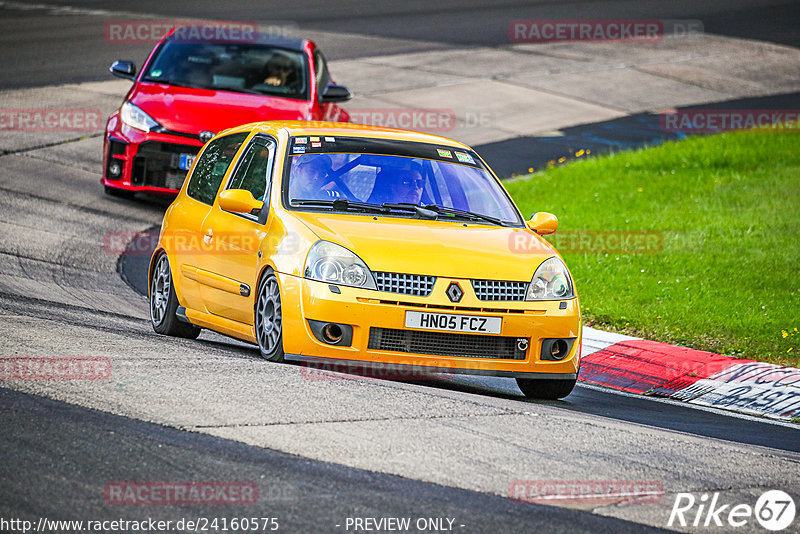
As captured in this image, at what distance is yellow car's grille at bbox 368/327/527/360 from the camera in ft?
25.6

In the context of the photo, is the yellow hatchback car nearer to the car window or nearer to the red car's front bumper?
the car window

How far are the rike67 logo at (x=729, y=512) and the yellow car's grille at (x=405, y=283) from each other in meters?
2.40

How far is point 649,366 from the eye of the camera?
10086 millimetres

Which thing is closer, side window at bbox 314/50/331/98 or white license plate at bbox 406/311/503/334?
white license plate at bbox 406/311/503/334

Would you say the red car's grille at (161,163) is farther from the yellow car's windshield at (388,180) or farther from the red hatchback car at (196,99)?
the yellow car's windshield at (388,180)

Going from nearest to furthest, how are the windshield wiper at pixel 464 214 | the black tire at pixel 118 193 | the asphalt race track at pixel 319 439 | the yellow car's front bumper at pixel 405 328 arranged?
the asphalt race track at pixel 319 439 < the yellow car's front bumper at pixel 405 328 < the windshield wiper at pixel 464 214 < the black tire at pixel 118 193

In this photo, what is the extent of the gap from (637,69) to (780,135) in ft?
23.3

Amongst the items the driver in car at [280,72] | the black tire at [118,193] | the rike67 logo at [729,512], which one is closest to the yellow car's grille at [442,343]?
the rike67 logo at [729,512]

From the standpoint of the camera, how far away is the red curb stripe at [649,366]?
976cm

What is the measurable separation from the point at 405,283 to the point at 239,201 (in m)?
1.45

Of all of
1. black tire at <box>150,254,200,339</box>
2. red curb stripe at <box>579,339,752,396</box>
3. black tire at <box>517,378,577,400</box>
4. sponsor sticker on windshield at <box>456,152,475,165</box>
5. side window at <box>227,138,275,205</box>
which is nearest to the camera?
black tire at <box>517,378,577,400</box>

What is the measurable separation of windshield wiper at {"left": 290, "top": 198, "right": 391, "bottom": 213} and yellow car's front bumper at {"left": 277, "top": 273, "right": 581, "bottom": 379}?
75cm

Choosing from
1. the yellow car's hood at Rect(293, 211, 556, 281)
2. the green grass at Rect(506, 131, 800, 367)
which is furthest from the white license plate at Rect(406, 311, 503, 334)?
the green grass at Rect(506, 131, 800, 367)

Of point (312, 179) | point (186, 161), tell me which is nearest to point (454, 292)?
point (312, 179)
